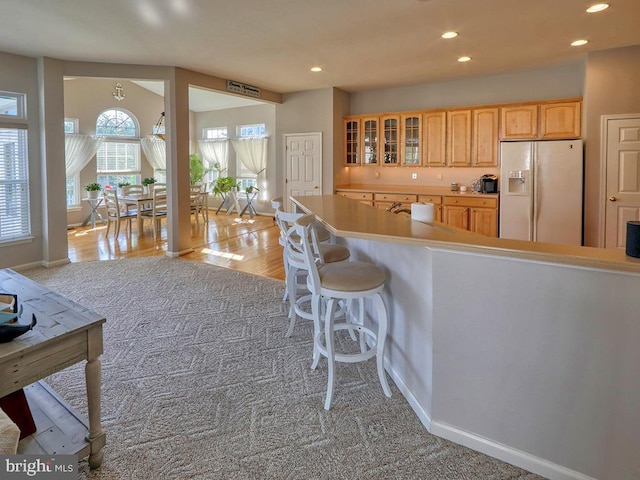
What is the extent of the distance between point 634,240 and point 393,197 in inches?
216

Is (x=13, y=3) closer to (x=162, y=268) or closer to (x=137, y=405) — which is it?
(x=162, y=268)

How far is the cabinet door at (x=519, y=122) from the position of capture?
19.7ft

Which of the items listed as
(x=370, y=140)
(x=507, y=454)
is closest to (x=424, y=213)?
(x=507, y=454)

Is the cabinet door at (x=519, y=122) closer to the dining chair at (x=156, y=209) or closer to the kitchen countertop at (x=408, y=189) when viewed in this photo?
the kitchen countertop at (x=408, y=189)

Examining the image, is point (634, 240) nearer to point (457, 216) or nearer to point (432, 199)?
point (457, 216)

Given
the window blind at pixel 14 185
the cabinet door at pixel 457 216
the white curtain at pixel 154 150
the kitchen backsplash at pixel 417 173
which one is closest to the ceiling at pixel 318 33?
the window blind at pixel 14 185

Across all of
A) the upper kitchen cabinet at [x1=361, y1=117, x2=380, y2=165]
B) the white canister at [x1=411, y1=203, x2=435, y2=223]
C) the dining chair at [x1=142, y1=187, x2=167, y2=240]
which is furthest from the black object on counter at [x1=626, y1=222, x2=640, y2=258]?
the dining chair at [x1=142, y1=187, x2=167, y2=240]

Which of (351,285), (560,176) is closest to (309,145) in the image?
(560,176)

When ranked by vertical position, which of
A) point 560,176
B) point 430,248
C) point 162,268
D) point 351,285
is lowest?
point 162,268

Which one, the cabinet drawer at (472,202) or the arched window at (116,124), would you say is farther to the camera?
the arched window at (116,124)

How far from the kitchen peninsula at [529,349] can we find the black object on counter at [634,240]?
0.11 feet

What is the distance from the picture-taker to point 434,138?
687 centimetres

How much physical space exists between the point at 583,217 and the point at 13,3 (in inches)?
267

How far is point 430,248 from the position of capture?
1980mm
